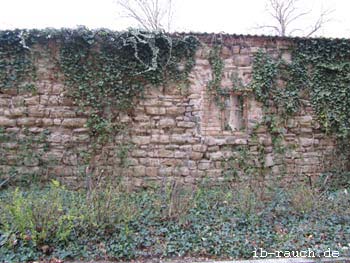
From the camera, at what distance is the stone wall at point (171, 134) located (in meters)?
5.70

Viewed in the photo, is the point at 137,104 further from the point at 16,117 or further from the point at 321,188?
the point at 321,188

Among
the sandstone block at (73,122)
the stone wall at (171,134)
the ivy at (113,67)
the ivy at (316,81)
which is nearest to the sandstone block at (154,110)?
the stone wall at (171,134)

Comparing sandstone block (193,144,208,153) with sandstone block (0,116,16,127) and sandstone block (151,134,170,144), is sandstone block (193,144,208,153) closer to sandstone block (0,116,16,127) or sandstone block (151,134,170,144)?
sandstone block (151,134,170,144)

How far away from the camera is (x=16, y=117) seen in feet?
18.7

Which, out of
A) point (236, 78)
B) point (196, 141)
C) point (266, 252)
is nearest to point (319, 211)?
point (266, 252)

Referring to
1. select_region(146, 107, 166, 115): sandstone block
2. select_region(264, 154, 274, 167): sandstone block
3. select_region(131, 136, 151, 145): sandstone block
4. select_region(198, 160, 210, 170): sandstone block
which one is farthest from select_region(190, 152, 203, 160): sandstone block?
select_region(264, 154, 274, 167): sandstone block

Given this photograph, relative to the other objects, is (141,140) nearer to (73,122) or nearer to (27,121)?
A: (73,122)

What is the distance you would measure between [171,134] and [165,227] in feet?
8.19

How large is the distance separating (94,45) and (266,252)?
488 cm

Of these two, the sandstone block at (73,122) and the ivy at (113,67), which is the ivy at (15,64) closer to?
the ivy at (113,67)

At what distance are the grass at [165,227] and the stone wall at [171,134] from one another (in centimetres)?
135

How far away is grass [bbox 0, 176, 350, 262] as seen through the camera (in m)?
3.24

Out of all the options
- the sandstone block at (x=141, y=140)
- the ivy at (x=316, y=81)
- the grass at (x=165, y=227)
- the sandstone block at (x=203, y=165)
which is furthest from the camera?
the ivy at (x=316, y=81)

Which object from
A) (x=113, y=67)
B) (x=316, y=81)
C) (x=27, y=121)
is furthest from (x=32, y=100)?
(x=316, y=81)
